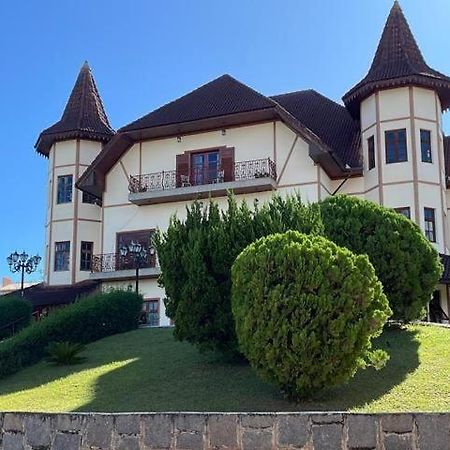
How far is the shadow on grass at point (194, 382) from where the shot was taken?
12328 millimetres

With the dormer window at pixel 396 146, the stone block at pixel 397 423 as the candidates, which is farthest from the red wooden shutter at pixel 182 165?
the stone block at pixel 397 423

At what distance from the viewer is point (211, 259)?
50.2ft

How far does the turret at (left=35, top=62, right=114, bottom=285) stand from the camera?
33031 millimetres

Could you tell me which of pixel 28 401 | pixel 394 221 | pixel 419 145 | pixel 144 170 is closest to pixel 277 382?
pixel 28 401

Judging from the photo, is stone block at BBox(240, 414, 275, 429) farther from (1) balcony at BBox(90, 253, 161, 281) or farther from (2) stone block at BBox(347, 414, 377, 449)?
(1) balcony at BBox(90, 253, 161, 281)

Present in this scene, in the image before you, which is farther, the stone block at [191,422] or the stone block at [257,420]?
the stone block at [191,422]

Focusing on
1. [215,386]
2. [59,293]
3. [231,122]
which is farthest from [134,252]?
[215,386]

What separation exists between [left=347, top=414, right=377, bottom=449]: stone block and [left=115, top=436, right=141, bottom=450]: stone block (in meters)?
2.79

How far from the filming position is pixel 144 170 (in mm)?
31562

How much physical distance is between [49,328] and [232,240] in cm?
748

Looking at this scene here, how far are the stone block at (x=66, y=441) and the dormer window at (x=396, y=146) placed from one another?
820 inches

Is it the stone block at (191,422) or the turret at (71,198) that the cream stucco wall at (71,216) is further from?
the stone block at (191,422)

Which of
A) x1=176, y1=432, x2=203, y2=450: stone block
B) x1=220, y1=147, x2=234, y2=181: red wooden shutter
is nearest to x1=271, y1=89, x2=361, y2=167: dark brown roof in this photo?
x1=220, y1=147, x2=234, y2=181: red wooden shutter

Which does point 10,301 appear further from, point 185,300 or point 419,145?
point 419,145
